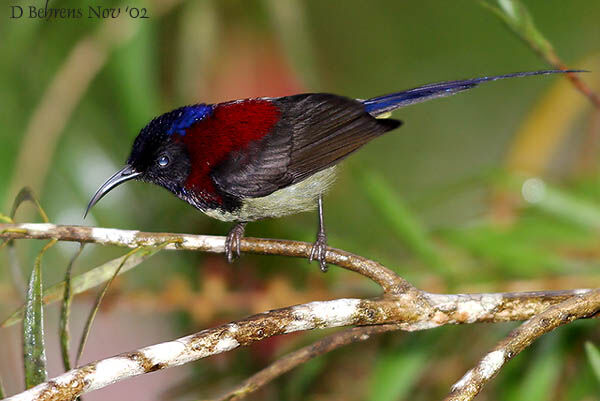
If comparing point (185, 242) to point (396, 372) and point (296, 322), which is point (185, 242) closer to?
point (296, 322)

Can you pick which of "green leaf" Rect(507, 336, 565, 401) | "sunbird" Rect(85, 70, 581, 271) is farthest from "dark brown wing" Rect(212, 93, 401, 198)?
"green leaf" Rect(507, 336, 565, 401)

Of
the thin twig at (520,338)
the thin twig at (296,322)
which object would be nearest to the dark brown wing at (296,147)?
the thin twig at (296,322)

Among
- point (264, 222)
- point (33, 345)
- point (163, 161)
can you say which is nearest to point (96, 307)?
point (33, 345)

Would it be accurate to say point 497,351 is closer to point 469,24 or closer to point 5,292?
point 5,292

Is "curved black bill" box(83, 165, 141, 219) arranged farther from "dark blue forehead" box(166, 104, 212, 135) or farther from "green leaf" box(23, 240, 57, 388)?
"green leaf" box(23, 240, 57, 388)

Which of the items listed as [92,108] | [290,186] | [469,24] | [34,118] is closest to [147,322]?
[92,108]

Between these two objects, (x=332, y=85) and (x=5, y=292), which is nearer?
(x=5, y=292)

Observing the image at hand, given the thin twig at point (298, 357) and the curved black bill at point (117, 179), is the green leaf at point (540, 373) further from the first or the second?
the curved black bill at point (117, 179)
